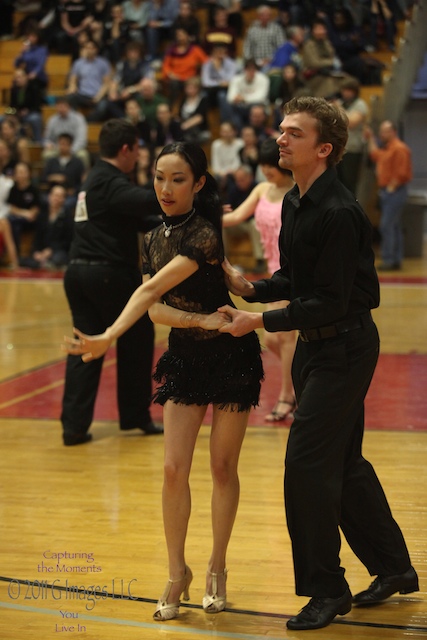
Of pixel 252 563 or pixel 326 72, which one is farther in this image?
pixel 326 72

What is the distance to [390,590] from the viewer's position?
418 centimetres

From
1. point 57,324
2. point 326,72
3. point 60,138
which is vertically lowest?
point 57,324

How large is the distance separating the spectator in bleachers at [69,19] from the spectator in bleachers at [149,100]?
3.67m

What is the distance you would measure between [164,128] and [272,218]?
970 centimetres

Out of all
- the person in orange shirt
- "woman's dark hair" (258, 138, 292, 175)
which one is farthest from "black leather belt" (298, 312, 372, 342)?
the person in orange shirt

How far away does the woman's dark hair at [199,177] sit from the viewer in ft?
13.4

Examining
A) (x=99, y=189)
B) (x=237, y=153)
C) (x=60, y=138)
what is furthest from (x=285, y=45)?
(x=99, y=189)

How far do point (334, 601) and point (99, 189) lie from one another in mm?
3605

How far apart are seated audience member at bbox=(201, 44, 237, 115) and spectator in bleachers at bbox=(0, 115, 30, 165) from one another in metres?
3.21

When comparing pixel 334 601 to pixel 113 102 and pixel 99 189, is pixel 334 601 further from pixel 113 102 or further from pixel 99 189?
pixel 113 102

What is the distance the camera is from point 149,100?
55.7ft

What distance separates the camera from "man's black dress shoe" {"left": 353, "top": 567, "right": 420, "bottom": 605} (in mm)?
4188

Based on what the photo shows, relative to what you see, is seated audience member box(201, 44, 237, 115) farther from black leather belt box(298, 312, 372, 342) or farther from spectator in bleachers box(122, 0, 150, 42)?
black leather belt box(298, 312, 372, 342)

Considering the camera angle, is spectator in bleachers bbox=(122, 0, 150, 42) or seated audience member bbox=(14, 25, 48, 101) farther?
spectator in bleachers bbox=(122, 0, 150, 42)
